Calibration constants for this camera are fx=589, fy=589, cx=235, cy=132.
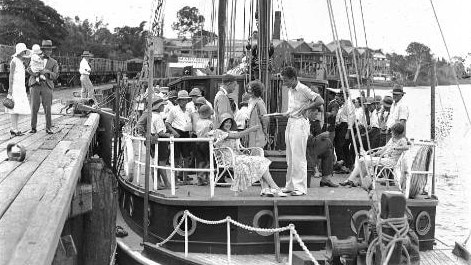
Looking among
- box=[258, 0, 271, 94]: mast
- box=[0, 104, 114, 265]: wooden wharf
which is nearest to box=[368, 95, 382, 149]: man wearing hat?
box=[258, 0, 271, 94]: mast

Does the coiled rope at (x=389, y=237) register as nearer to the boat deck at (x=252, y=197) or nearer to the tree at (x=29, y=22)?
the boat deck at (x=252, y=197)

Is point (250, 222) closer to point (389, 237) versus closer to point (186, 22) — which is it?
point (389, 237)

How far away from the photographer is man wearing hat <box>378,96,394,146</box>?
10133 mm

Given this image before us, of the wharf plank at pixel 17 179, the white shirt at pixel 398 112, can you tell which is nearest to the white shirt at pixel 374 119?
the white shirt at pixel 398 112

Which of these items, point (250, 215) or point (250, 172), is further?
point (250, 172)

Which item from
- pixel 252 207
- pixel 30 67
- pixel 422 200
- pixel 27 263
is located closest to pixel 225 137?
pixel 252 207

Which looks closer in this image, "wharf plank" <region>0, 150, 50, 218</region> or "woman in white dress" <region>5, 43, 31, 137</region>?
"wharf plank" <region>0, 150, 50, 218</region>

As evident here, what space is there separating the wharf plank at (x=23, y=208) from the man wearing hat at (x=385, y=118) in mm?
6431

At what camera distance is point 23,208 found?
3.42 m

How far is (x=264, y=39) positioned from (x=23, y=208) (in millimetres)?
6602

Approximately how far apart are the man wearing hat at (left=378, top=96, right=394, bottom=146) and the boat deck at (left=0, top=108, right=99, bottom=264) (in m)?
5.24

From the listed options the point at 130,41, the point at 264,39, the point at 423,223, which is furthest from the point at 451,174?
the point at 130,41

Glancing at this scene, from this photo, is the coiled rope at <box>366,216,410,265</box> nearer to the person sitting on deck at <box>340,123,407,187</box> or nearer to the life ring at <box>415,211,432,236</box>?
the life ring at <box>415,211,432,236</box>

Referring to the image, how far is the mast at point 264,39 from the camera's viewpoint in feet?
30.7
